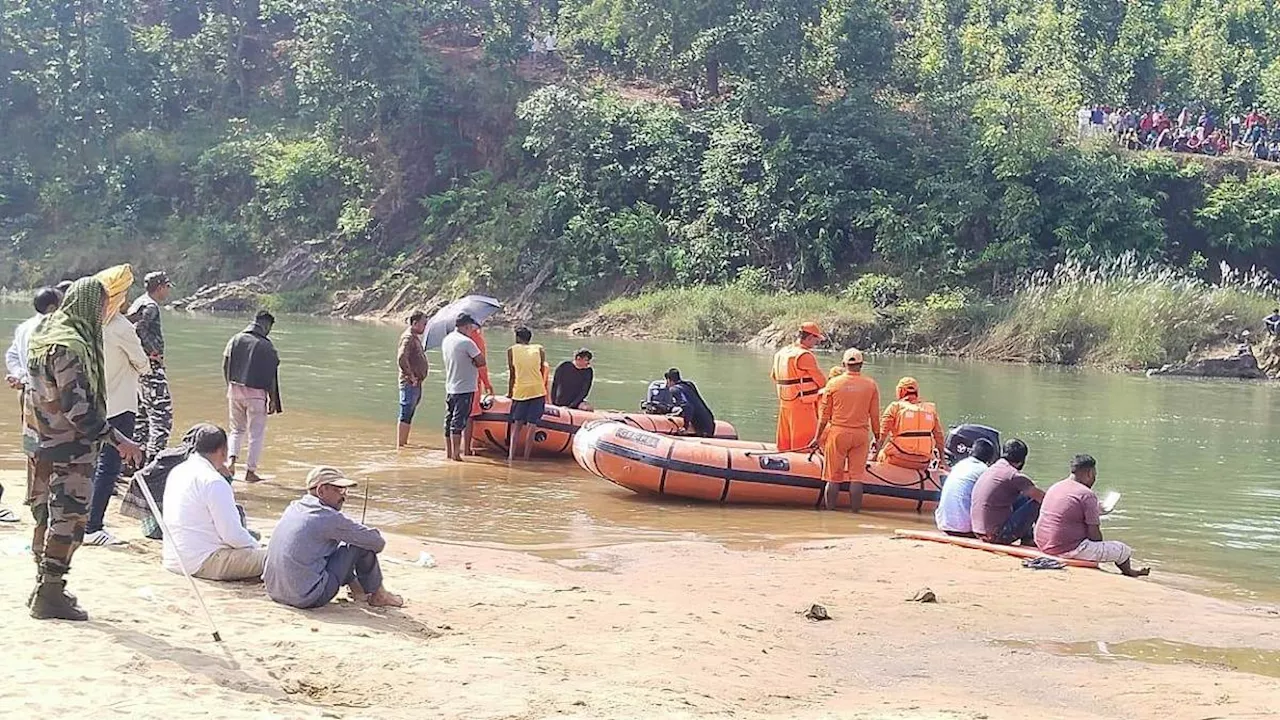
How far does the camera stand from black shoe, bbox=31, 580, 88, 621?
5.78 meters

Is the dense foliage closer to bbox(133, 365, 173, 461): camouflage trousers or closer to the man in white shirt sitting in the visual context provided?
bbox(133, 365, 173, 461): camouflage trousers

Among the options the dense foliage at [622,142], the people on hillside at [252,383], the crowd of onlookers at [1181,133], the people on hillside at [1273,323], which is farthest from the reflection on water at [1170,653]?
the crowd of onlookers at [1181,133]

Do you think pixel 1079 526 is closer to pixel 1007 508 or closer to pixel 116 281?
pixel 1007 508

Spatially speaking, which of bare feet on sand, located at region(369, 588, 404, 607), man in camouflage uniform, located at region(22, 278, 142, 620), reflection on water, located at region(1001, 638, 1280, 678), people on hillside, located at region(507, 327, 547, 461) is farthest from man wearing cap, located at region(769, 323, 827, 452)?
man in camouflage uniform, located at region(22, 278, 142, 620)

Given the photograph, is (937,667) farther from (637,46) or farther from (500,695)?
(637,46)

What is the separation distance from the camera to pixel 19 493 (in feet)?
31.5

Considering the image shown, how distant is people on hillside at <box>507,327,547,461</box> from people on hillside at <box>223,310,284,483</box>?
2888 mm

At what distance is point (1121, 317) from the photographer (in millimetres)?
29672

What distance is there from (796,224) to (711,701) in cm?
3083

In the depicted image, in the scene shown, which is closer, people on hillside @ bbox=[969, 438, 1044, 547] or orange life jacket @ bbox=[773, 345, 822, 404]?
people on hillside @ bbox=[969, 438, 1044, 547]

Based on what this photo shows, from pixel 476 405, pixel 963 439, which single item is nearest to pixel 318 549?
pixel 963 439

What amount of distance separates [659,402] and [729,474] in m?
2.40

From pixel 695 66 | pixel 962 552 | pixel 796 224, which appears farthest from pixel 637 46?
pixel 962 552

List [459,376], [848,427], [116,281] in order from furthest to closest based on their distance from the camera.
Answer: [459,376] < [848,427] < [116,281]
